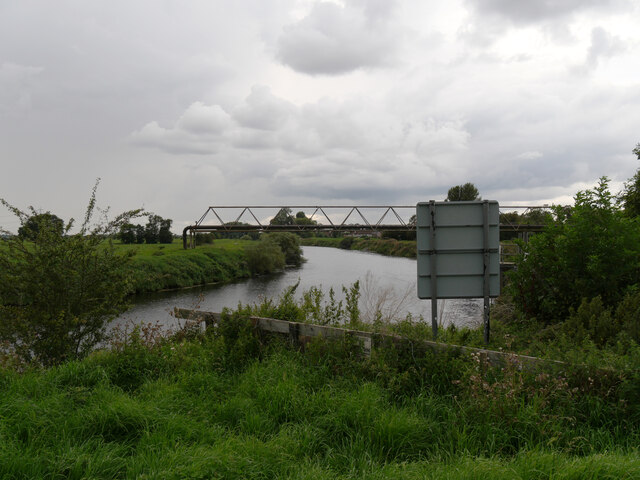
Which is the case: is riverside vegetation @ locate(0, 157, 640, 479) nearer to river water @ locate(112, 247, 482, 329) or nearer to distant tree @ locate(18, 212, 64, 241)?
distant tree @ locate(18, 212, 64, 241)

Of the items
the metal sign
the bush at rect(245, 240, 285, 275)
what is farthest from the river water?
the metal sign

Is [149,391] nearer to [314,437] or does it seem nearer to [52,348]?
[314,437]

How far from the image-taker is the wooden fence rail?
4.23 metres

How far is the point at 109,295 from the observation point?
21.9ft

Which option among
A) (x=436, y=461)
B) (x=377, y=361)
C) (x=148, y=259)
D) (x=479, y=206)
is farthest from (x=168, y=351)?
(x=148, y=259)

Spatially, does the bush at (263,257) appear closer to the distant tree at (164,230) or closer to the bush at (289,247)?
the bush at (289,247)

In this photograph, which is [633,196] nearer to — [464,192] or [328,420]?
[328,420]

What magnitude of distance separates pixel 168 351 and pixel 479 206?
4635 mm

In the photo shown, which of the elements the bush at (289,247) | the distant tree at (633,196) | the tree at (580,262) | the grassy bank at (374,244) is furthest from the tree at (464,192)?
the tree at (580,262)

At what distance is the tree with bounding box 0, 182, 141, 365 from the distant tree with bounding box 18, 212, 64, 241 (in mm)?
29

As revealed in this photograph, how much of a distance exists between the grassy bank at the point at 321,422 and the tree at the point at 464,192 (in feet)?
174

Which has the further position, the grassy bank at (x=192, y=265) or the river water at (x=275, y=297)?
the grassy bank at (x=192, y=265)

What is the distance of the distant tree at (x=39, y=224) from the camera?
6.74 meters

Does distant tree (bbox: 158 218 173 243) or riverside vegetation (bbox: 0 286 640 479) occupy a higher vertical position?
distant tree (bbox: 158 218 173 243)
